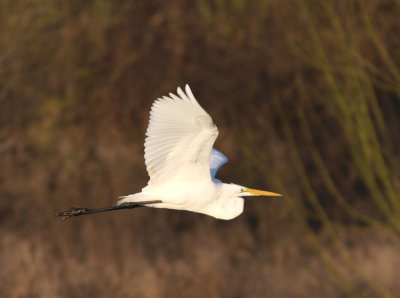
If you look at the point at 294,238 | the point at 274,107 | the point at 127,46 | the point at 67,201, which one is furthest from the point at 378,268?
the point at 127,46

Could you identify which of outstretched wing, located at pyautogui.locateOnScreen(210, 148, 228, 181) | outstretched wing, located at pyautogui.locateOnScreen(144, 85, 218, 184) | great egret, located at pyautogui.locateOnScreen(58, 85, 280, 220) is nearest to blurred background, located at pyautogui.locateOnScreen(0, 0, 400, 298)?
outstretched wing, located at pyautogui.locateOnScreen(210, 148, 228, 181)

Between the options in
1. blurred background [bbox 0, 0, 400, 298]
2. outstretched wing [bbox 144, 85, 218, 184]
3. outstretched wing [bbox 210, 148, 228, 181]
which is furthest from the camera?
blurred background [bbox 0, 0, 400, 298]

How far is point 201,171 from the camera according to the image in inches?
316

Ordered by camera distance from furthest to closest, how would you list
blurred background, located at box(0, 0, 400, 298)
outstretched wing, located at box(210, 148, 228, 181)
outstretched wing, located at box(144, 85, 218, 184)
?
blurred background, located at box(0, 0, 400, 298) → outstretched wing, located at box(210, 148, 228, 181) → outstretched wing, located at box(144, 85, 218, 184)

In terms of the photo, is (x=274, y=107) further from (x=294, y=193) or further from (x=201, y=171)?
(x=201, y=171)

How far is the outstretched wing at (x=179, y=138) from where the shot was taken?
7496 millimetres

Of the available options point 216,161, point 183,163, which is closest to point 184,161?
point 183,163

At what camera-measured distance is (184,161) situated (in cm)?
796

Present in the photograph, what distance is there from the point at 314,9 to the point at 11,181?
169 inches

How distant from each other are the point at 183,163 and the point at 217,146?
604cm

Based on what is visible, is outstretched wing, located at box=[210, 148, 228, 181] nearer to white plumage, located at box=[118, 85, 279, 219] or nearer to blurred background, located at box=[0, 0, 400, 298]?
white plumage, located at box=[118, 85, 279, 219]

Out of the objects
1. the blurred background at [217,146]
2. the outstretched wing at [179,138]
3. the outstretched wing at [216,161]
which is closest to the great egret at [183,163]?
A: the outstretched wing at [179,138]

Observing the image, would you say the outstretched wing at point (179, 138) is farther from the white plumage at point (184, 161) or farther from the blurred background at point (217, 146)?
the blurred background at point (217, 146)

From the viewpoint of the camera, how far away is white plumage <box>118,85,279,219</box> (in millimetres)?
7539
